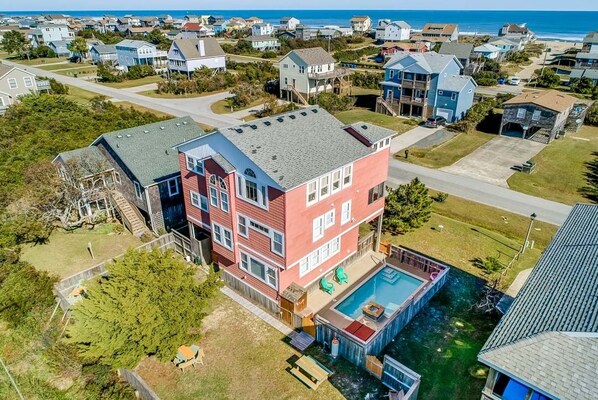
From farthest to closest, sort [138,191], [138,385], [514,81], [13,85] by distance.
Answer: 1. [514,81]
2. [13,85]
3. [138,191]
4. [138,385]

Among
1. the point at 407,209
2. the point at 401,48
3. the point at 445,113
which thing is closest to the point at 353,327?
the point at 407,209

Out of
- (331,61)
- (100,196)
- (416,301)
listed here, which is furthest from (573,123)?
(100,196)

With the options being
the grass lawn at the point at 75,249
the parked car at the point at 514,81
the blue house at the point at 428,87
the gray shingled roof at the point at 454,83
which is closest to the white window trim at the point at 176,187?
the grass lawn at the point at 75,249

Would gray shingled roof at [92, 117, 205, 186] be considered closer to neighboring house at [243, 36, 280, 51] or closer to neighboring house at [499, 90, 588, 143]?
neighboring house at [499, 90, 588, 143]

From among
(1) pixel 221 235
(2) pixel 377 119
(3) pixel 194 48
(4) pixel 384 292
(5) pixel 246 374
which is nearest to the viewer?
(5) pixel 246 374

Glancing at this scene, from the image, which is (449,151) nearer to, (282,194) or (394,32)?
(282,194)

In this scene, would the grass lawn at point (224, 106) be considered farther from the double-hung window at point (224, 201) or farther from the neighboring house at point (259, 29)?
the neighboring house at point (259, 29)

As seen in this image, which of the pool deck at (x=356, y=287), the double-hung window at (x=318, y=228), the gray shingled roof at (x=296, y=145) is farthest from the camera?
the double-hung window at (x=318, y=228)
